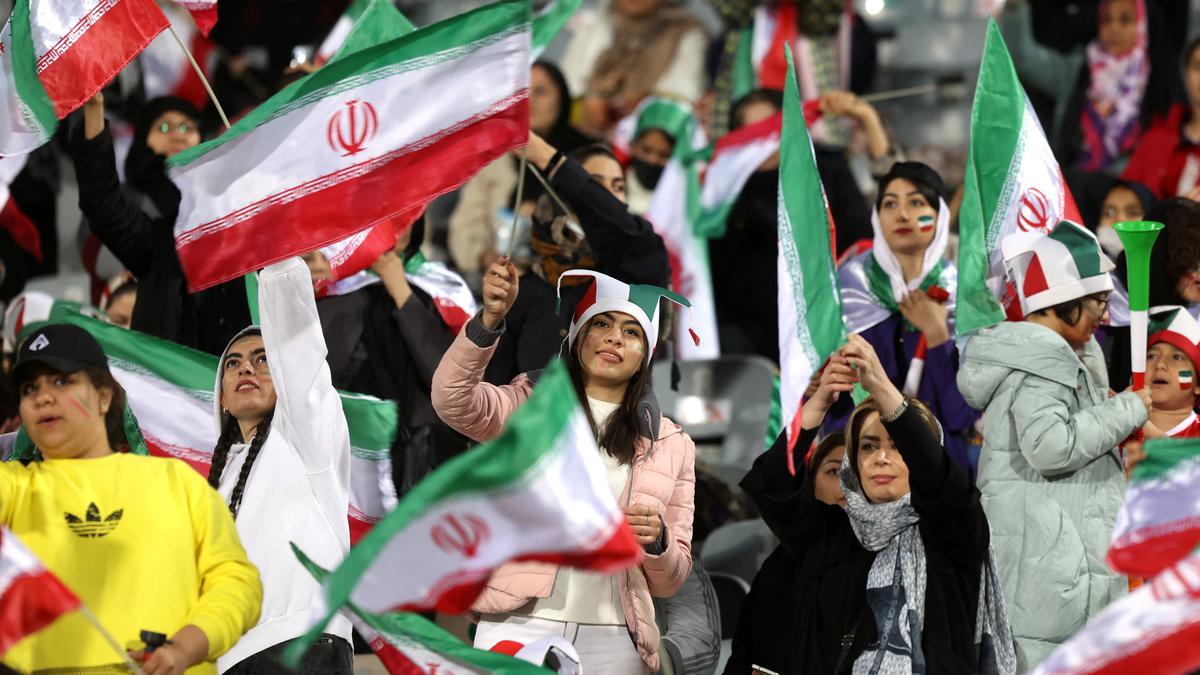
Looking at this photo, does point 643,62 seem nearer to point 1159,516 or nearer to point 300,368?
point 300,368

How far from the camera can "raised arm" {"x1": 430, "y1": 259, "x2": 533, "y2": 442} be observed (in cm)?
607

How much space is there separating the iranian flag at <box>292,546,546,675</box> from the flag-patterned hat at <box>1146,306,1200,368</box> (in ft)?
8.84

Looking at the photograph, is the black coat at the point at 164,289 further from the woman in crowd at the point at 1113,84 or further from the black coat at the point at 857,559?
the woman in crowd at the point at 1113,84

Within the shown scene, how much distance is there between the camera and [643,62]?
1274cm

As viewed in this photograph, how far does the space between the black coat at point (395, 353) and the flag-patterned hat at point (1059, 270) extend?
2203 mm

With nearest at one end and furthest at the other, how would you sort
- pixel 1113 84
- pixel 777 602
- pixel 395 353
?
pixel 777 602 → pixel 395 353 → pixel 1113 84

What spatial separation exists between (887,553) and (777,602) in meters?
0.42

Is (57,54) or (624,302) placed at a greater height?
(57,54)

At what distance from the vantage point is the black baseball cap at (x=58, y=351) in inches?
216

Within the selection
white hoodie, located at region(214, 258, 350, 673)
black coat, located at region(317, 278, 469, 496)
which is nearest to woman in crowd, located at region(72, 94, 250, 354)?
black coat, located at region(317, 278, 469, 496)

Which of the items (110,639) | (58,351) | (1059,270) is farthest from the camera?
(1059,270)

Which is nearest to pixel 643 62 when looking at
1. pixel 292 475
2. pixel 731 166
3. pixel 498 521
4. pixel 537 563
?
pixel 731 166

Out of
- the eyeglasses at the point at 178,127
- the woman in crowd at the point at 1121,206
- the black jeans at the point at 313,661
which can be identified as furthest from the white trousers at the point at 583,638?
the woman in crowd at the point at 1121,206

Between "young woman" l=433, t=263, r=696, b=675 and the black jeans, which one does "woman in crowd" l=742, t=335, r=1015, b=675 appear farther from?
the black jeans
